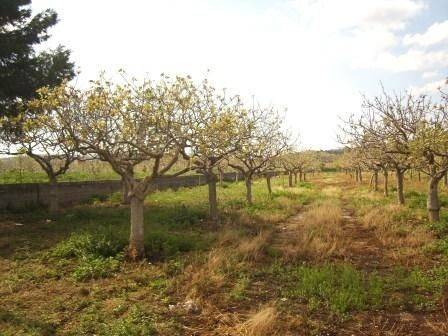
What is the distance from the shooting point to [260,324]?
20.0 feet

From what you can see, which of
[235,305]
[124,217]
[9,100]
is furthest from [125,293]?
[9,100]

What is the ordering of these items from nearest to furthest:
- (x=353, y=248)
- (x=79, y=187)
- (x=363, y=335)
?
1. (x=363, y=335)
2. (x=353, y=248)
3. (x=79, y=187)

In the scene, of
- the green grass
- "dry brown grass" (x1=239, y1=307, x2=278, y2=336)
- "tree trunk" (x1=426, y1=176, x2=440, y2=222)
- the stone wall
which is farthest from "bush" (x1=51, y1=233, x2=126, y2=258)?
"tree trunk" (x1=426, y1=176, x2=440, y2=222)

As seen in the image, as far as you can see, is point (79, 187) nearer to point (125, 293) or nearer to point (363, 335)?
point (125, 293)

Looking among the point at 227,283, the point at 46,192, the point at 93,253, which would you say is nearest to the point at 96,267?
the point at 93,253

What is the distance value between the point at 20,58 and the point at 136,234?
978 centimetres

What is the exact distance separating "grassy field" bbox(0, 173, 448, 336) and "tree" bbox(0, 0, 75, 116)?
5.24 m

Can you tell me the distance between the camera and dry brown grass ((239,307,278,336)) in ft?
19.7

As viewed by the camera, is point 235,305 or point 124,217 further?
point 124,217

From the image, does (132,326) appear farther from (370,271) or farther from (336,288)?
(370,271)

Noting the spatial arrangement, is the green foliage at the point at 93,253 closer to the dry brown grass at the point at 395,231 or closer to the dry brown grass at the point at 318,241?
the dry brown grass at the point at 318,241

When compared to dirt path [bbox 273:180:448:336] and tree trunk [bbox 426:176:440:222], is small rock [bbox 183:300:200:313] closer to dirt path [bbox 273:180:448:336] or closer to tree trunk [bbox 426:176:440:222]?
dirt path [bbox 273:180:448:336]

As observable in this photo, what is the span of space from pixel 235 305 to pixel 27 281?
4.66m

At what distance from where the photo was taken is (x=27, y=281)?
8.73 metres
